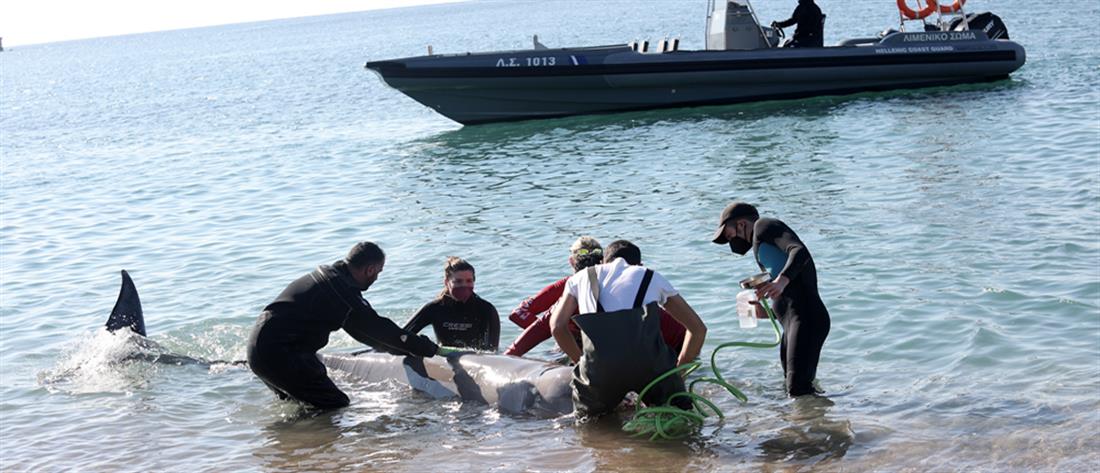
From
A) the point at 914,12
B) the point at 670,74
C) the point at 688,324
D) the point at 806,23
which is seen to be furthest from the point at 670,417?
the point at 914,12

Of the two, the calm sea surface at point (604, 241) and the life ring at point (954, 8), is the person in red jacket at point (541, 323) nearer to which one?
the calm sea surface at point (604, 241)

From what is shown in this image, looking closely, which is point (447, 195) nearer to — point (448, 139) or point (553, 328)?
point (448, 139)

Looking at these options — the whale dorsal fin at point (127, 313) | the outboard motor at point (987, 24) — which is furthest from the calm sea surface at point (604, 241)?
the outboard motor at point (987, 24)

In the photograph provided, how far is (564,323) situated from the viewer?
6.27m

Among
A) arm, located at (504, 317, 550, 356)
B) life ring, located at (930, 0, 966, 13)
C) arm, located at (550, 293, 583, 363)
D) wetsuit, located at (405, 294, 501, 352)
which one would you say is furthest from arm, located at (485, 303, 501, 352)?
life ring, located at (930, 0, 966, 13)

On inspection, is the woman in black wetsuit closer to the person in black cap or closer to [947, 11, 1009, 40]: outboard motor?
the person in black cap

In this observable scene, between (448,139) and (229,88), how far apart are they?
27.8 meters

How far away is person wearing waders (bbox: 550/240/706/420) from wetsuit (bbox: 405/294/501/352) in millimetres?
1658

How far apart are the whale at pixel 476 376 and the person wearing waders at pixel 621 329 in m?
0.48

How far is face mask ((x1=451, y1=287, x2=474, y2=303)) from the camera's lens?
7887 mm

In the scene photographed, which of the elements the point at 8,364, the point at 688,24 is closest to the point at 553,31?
the point at 688,24

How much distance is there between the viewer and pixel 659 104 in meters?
21.4

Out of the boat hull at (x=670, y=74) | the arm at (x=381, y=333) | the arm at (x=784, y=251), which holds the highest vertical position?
the boat hull at (x=670, y=74)

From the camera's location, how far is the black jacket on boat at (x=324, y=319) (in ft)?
22.9
